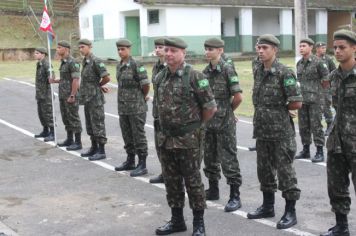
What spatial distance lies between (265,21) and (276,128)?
28.8 metres

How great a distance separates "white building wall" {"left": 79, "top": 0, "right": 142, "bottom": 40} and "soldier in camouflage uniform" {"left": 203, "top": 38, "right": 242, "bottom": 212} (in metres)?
21.1

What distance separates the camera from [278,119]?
5.45 metres

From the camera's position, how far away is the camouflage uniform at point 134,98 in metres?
7.73

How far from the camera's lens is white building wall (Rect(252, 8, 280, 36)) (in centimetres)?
3284

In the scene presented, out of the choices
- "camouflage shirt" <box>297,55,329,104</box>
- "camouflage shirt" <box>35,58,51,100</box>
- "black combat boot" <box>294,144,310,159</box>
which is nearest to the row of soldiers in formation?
"black combat boot" <box>294,144,310,159</box>

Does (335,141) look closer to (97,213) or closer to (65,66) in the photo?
(97,213)

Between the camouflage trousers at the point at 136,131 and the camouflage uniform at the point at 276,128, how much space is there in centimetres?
258

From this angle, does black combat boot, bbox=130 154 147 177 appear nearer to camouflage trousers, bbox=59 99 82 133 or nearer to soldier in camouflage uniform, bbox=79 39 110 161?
soldier in camouflage uniform, bbox=79 39 110 161

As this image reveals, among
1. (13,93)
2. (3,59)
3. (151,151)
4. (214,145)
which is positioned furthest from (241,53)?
(214,145)

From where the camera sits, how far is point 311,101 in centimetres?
850

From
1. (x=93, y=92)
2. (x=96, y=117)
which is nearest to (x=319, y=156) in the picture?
(x=96, y=117)

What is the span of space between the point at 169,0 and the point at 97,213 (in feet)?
71.1

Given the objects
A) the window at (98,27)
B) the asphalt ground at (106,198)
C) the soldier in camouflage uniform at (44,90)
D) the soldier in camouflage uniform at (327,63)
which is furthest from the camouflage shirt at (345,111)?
the window at (98,27)

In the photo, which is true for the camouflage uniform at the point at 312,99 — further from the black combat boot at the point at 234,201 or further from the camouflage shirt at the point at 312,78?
the black combat boot at the point at 234,201
